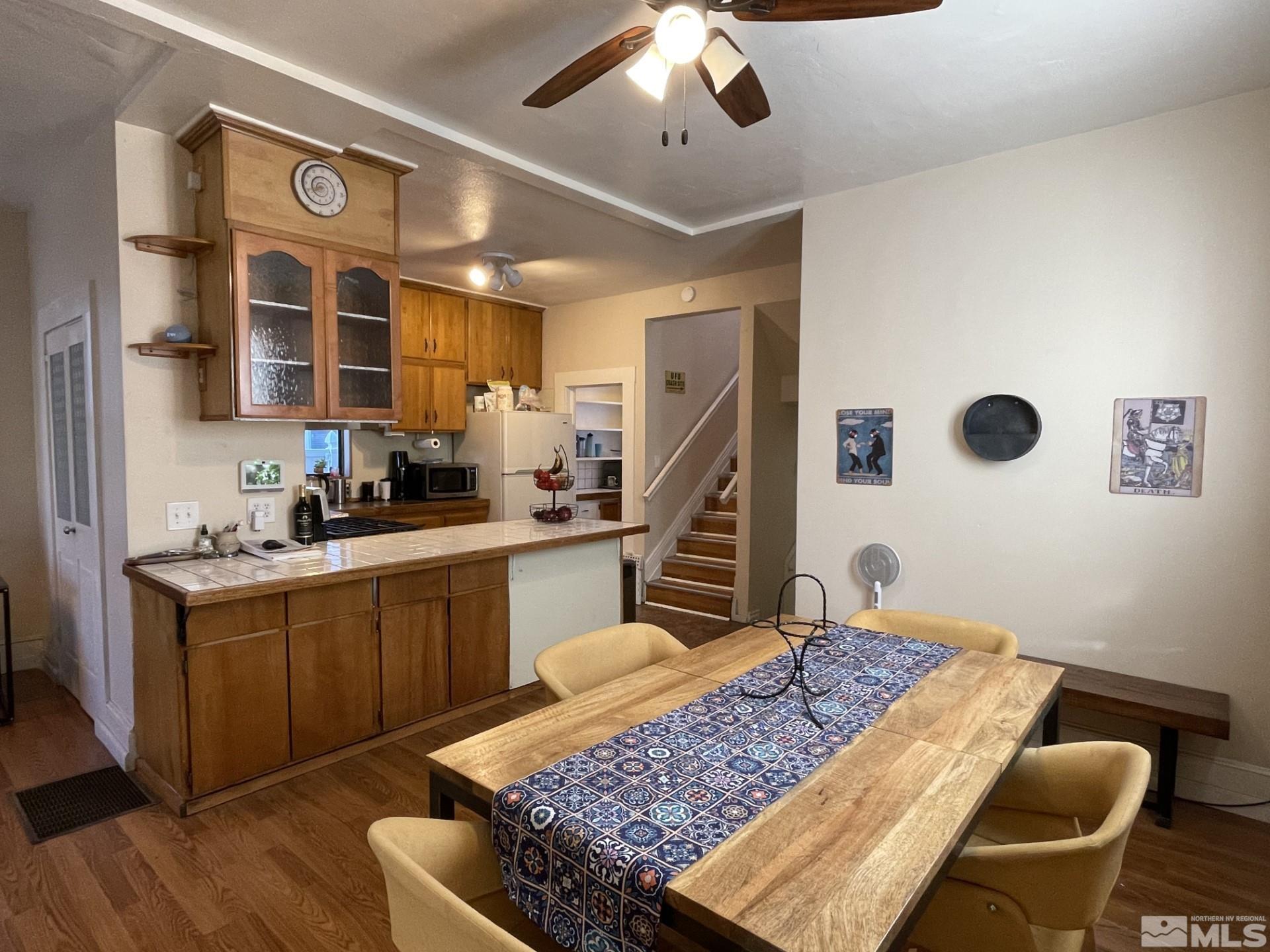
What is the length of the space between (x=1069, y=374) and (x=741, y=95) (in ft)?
6.16

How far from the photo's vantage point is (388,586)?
291cm

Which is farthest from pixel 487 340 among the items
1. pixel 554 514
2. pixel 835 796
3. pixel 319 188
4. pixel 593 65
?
pixel 835 796

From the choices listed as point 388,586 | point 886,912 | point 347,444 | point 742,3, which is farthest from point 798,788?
point 347,444

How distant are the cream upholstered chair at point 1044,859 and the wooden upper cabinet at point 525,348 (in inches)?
208

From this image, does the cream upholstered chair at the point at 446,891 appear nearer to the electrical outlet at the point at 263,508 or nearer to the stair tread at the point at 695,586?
the electrical outlet at the point at 263,508

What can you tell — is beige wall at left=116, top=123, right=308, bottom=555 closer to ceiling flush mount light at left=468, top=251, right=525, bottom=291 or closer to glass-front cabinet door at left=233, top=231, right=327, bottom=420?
glass-front cabinet door at left=233, top=231, right=327, bottom=420

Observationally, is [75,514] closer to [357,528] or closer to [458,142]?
[357,528]

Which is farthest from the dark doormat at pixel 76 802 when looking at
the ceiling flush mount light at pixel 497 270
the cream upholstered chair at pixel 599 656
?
the ceiling flush mount light at pixel 497 270

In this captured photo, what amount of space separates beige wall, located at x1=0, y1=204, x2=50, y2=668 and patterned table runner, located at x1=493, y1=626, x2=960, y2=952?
4.30m

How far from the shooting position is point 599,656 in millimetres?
2016

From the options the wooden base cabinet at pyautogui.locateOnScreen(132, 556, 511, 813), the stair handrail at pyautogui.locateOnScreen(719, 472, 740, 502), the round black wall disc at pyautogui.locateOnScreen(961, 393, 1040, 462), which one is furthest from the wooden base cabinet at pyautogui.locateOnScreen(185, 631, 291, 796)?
the stair handrail at pyautogui.locateOnScreen(719, 472, 740, 502)

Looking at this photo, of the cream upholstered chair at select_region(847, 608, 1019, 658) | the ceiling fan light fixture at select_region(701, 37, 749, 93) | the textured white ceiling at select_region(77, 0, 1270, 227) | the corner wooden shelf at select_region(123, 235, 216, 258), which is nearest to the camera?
the ceiling fan light fixture at select_region(701, 37, 749, 93)

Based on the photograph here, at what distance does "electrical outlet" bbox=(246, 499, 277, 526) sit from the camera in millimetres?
2998

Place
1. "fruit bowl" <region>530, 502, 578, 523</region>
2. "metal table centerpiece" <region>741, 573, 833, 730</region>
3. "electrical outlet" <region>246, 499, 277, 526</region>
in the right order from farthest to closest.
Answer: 1. "fruit bowl" <region>530, 502, 578, 523</region>
2. "electrical outlet" <region>246, 499, 277, 526</region>
3. "metal table centerpiece" <region>741, 573, 833, 730</region>
